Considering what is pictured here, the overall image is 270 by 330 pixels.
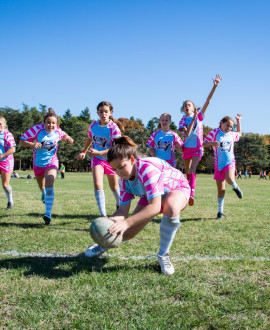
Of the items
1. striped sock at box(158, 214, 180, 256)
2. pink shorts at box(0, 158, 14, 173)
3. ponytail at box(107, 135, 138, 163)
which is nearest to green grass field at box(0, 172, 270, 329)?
striped sock at box(158, 214, 180, 256)

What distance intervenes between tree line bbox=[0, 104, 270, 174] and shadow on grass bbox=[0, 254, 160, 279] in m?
58.7

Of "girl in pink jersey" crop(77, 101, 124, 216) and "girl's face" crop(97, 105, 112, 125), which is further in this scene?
"girl's face" crop(97, 105, 112, 125)

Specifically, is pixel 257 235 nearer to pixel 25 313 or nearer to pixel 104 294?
pixel 104 294

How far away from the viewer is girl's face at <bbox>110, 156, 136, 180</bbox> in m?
2.89

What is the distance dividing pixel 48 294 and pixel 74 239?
2038 mm

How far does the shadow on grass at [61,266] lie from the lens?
10.0 feet

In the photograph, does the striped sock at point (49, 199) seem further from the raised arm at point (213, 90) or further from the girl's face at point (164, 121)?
the raised arm at point (213, 90)

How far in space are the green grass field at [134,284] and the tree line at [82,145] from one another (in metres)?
58.0

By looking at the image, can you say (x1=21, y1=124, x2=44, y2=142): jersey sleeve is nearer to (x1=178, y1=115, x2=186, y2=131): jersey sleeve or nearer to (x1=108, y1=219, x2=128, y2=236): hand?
(x1=178, y1=115, x2=186, y2=131): jersey sleeve

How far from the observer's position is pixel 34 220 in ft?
20.2

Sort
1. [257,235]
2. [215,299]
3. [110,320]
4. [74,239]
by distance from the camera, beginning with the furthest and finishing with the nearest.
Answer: [257,235], [74,239], [215,299], [110,320]

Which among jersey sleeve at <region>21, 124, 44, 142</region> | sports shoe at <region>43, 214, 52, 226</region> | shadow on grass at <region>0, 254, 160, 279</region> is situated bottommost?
sports shoe at <region>43, 214, 52, 226</region>

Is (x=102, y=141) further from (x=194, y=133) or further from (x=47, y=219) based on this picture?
(x=194, y=133)

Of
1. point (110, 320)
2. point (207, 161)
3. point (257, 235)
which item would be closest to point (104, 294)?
point (110, 320)
